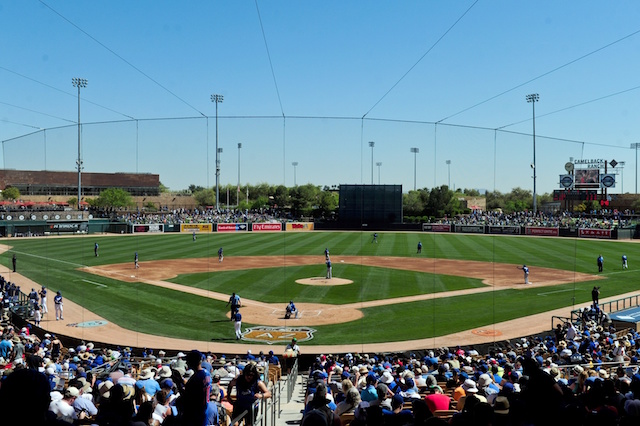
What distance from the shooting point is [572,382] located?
9.23 metres

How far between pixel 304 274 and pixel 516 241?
106 feet

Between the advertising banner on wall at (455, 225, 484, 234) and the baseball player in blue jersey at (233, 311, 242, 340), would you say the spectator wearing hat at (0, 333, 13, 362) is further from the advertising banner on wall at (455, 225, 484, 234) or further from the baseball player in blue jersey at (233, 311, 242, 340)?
the advertising banner on wall at (455, 225, 484, 234)

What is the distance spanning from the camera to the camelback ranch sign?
19375mm

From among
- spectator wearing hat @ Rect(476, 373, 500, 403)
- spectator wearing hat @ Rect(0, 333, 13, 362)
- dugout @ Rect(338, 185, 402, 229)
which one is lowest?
spectator wearing hat @ Rect(0, 333, 13, 362)

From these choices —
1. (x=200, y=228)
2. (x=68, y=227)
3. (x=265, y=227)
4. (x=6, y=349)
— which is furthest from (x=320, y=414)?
(x=265, y=227)

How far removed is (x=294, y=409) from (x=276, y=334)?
963cm

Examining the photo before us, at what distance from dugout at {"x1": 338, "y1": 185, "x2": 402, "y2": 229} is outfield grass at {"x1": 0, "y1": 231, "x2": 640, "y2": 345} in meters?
5.19

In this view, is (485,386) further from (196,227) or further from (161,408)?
(196,227)

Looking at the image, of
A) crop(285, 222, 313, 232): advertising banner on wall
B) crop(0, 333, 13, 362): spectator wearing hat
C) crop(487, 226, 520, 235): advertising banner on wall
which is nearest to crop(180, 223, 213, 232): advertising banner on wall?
crop(285, 222, 313, 232): advertising banner on wall

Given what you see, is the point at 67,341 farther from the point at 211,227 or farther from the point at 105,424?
the point at 211,227

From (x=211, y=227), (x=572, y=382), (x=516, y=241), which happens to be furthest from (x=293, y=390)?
(x=211, y=227)

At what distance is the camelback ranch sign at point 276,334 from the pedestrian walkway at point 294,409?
16.6ft

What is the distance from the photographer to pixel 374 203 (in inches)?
2363

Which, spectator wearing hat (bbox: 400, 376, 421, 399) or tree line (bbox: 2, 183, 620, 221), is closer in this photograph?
spectator wearing hat (bbox: 400, 376, 421, 399)
